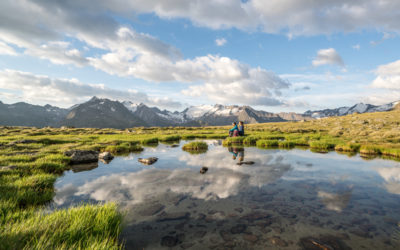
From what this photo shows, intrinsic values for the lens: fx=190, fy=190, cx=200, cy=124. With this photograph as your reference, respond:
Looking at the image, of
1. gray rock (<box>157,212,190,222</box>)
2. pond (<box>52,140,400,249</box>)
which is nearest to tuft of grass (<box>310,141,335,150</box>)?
pond (<box>52,140,400,249</box>)

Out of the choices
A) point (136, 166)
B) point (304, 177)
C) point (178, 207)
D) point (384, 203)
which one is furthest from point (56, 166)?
point (384, 203)

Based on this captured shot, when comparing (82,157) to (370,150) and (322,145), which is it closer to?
(322,145)

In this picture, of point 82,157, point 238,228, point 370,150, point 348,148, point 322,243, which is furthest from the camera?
point 348,148

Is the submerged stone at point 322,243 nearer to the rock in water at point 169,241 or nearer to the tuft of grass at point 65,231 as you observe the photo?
the rock in water at point 169,241

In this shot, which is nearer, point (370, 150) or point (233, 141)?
point (370, 150)

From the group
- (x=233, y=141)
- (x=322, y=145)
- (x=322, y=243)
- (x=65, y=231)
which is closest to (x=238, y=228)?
(x=322, y=243)

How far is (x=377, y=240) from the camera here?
6.29 m

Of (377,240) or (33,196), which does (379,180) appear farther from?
(33,196)

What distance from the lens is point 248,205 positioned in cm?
886

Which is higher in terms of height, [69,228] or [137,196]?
[69,228]

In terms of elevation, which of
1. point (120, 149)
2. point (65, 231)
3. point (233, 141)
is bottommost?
point (120, 149)

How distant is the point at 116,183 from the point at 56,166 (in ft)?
21.5

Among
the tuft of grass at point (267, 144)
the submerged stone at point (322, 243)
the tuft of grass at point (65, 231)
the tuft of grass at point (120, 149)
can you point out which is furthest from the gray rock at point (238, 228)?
Result: the tuft of grass at point (267, 144)

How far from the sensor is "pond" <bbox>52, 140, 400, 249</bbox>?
630 centimetres
